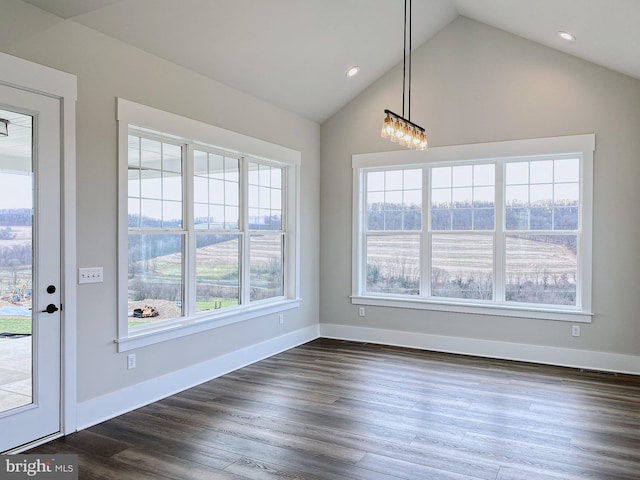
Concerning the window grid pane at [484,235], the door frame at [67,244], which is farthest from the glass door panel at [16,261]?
the window grid pane at [484,235]

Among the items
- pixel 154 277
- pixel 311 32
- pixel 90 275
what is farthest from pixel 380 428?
pixel 311 32

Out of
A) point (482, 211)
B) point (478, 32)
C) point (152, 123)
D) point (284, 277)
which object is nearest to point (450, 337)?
point (482, 211)

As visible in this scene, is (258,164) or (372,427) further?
(258,164)

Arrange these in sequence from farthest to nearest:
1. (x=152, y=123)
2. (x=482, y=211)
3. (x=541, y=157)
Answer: (x=482, y=211) < (x=541, y=157) < (x=152, y=123)

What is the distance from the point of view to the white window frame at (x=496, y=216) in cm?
496

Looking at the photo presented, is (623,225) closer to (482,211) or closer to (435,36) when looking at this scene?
(482,211)

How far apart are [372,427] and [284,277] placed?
2.77 meters

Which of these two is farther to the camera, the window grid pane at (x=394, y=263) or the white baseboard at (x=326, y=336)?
the window grid pane at (x=394, y=263)

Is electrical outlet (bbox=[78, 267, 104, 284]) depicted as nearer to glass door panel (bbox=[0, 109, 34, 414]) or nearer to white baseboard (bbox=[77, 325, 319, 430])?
glass door panel (bbox=[0, 109, 34, 414])

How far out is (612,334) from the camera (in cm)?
489

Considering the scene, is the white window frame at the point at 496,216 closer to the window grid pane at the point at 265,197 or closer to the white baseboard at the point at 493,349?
the white baseboard at the point at 493,349

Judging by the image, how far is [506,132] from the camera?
17.5 ft

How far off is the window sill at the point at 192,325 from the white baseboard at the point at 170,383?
32cm

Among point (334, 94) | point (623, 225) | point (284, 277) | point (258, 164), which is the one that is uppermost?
point (334, 94)
